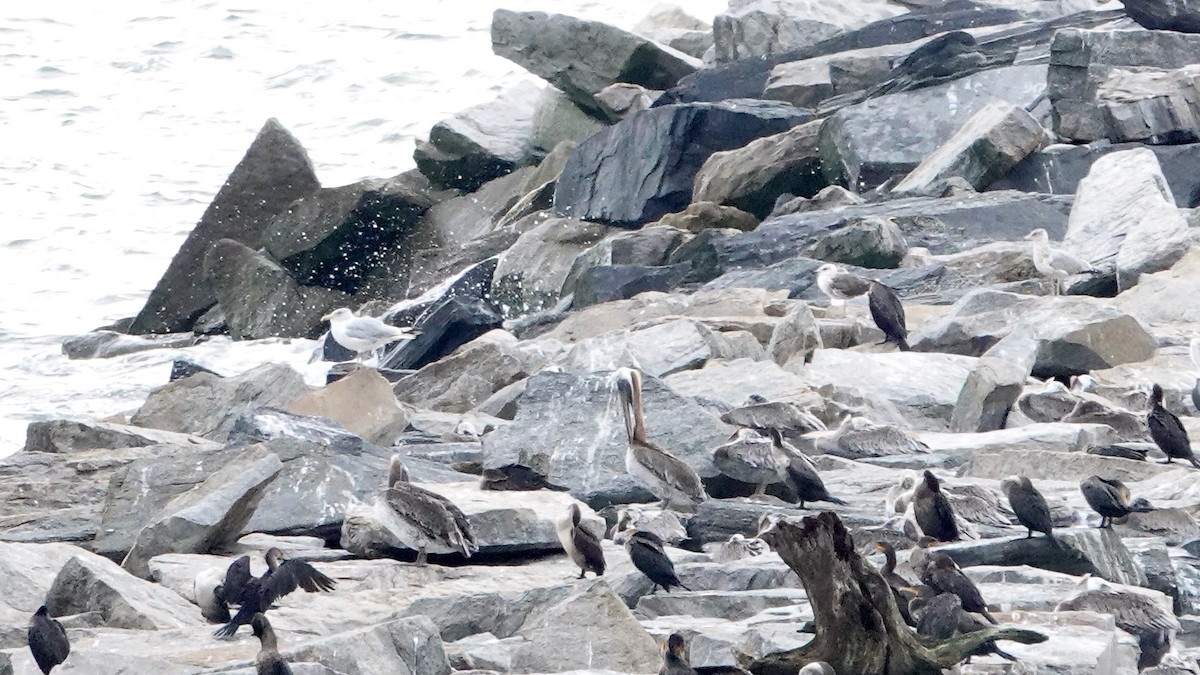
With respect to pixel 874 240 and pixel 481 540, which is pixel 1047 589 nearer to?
pixel 481 540

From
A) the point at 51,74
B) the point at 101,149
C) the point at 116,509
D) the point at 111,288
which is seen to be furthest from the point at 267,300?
A: the point at 51,74

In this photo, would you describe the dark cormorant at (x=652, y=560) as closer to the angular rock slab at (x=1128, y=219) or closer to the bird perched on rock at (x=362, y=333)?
the angular rock slab at (x=1128, y=219)

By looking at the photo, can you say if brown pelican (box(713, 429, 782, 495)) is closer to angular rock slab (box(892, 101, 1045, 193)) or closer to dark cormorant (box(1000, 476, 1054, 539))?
dark cormorant (box(1000, 476, 1054, 539))

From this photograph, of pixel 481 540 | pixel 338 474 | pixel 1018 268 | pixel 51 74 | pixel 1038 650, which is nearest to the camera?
pixel 1038 650

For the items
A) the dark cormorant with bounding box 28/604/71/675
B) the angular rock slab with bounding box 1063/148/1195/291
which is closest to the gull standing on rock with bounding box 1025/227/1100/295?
the angular rock slab with bounding box 1063/148/1195/291

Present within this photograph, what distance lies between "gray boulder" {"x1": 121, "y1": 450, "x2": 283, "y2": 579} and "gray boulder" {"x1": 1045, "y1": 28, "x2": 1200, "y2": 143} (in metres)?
12.0

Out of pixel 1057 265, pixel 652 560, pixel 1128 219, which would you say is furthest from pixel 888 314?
pixel 652 560

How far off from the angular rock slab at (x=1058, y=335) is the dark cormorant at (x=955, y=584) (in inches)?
237

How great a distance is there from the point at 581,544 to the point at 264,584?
134 centimetres

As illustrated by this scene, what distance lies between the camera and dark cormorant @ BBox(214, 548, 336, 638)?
6113 millimetres

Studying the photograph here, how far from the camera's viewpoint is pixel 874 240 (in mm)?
16203

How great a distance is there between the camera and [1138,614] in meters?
5.78

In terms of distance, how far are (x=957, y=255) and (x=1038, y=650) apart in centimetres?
1145

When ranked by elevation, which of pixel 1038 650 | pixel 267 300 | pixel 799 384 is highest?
pixel 1038 650
